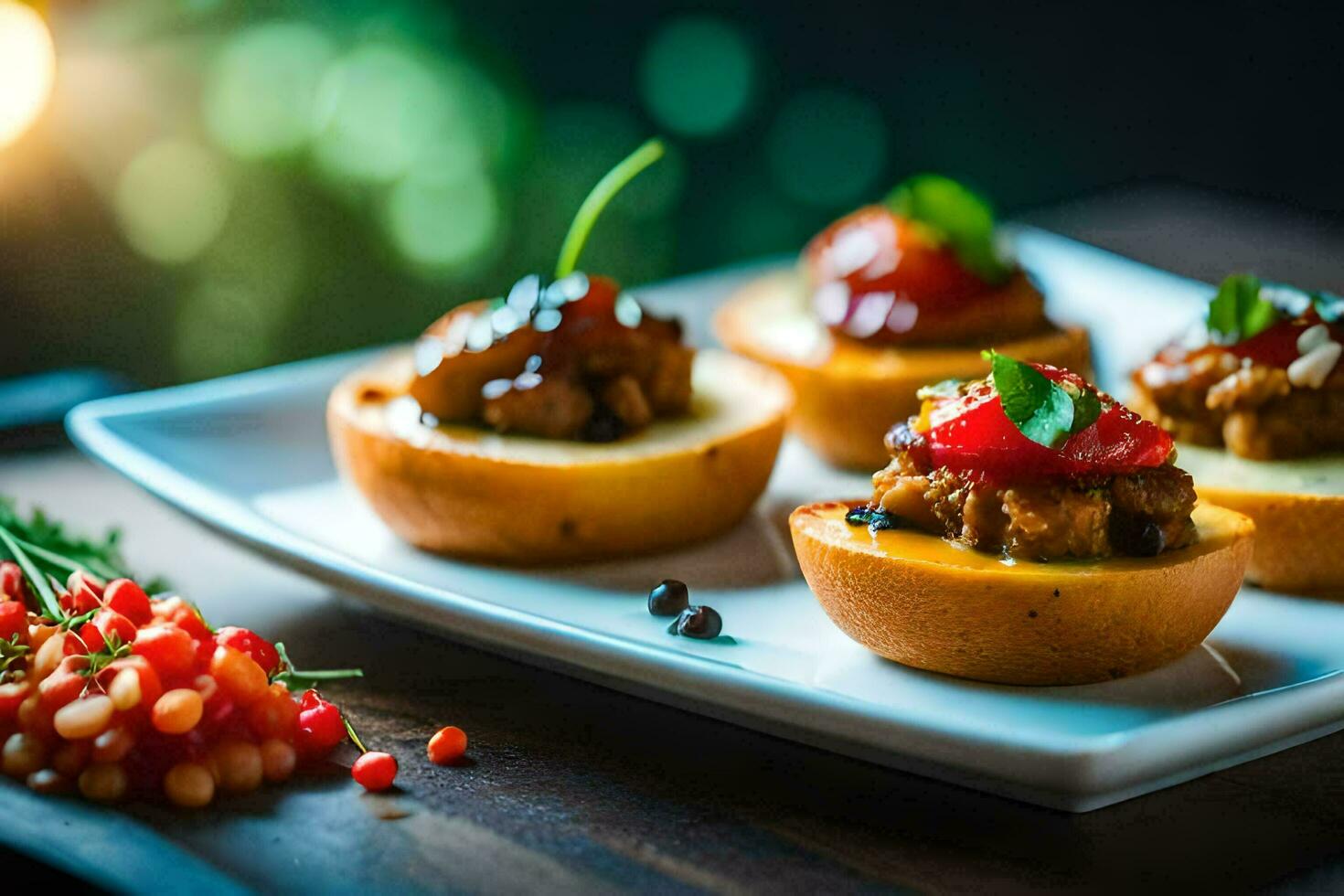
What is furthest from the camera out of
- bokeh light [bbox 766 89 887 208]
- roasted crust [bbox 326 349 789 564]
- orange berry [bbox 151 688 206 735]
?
bokeh light [bbox 766 89 887 208]

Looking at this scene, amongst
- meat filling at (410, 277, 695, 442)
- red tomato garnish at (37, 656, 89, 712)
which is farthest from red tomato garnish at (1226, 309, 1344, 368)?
red tomato garnish at (37, 656, 89, 712)

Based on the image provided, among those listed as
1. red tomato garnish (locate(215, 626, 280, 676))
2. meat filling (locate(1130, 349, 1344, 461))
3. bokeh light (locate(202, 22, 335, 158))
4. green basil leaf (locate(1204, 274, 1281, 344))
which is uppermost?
bokeh light (locate(202, 22, 335, 158))

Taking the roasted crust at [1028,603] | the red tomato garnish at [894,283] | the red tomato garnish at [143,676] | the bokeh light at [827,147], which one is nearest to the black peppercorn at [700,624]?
the roasted crust at [1028,603]

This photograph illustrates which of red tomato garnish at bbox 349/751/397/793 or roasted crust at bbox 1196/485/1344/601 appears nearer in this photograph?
red tomato garnish at bbox 349/751/397/793

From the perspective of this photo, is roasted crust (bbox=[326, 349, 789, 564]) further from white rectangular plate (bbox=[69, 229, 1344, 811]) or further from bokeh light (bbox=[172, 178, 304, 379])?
bokeh light (bbox=[172, 178, 304, 379])

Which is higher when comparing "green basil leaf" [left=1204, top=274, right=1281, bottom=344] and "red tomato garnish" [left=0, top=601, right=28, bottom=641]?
"green basil leaf" [left=1204, top=274, right=1281, bottom=344]

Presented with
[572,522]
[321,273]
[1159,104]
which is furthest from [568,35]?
[572,522]

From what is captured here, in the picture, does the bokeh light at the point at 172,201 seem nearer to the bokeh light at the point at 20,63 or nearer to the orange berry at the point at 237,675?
the bokeh light at the point at 20,63
